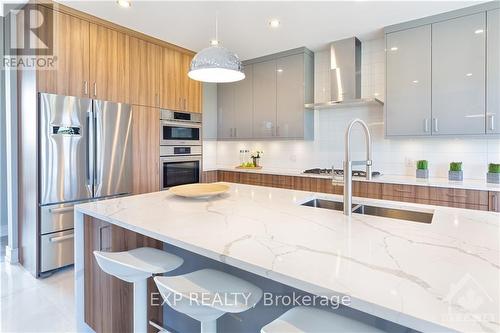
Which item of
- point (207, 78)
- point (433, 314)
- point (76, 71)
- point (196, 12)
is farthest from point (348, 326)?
point (76, 71)

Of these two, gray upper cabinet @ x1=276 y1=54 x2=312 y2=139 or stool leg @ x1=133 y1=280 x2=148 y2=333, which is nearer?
stool leg @ x1=133 y1=280 x2=148 y2=333

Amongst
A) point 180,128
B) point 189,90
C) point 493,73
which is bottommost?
point 180,128

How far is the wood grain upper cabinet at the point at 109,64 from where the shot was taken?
296 centimetres

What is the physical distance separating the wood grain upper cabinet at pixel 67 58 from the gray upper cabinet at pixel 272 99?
2168mm

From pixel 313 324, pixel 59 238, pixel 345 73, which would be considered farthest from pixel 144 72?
pixel 313 324

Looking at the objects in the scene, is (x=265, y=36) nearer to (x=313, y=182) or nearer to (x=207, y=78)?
(x=207, y=78)

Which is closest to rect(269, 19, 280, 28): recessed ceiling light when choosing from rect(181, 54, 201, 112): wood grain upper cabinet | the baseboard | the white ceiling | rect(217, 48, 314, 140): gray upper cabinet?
the white ceiling

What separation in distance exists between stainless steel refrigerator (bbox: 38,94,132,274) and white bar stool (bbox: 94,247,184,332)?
5.46 ft

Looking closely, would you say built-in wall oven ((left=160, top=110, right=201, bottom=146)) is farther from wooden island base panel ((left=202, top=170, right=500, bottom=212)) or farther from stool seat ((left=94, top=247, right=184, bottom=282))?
stool seat ((left=94, top=247, right=184, bottom=282))

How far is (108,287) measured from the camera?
1647mm

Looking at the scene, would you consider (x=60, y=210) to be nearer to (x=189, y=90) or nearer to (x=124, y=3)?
(x=124, y=3)

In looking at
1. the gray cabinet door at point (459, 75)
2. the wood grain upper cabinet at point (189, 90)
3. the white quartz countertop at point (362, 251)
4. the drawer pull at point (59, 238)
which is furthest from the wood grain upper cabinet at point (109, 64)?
the gray cabinet door at point (459, 75)

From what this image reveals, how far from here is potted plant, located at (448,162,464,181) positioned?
2.89 metres

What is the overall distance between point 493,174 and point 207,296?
9.91 feet
